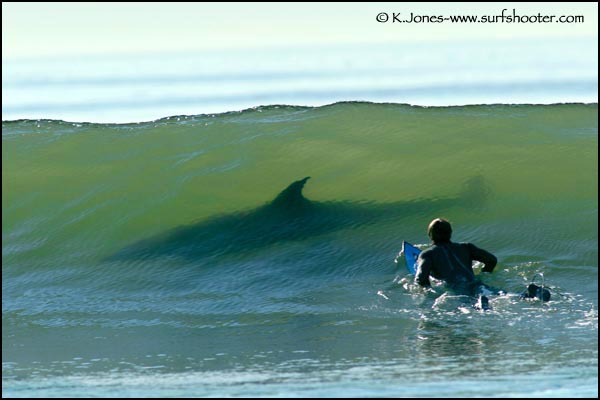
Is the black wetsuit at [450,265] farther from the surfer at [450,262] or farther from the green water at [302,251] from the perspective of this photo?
the green water at [302,251]

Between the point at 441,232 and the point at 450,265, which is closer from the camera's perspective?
the point at 450,265

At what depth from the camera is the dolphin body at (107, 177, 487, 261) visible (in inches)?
500

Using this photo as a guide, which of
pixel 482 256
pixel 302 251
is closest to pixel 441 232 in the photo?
pixel 482 256

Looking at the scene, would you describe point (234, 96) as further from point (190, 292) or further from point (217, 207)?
point (190, 292)

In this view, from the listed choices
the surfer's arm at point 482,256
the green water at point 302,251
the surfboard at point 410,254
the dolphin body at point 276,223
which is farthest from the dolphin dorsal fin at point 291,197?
the surfer's arm at point 482,256

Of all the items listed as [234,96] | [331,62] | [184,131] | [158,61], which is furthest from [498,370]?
[158,61]

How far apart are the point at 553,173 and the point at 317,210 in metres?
2.85

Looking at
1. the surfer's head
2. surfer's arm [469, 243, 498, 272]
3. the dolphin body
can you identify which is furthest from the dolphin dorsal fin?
surfer's arm [469, 243, 498, 272]

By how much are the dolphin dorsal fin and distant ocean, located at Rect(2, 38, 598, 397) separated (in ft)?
0.62

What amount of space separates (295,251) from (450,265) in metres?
2.49

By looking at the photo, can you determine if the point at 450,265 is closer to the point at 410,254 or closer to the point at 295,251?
the point at 410,254

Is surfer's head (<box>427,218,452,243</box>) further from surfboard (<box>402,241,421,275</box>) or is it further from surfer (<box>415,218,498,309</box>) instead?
surfboard (<box>402,241,421,275</box>)

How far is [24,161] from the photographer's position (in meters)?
16.0

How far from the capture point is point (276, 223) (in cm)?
1309
